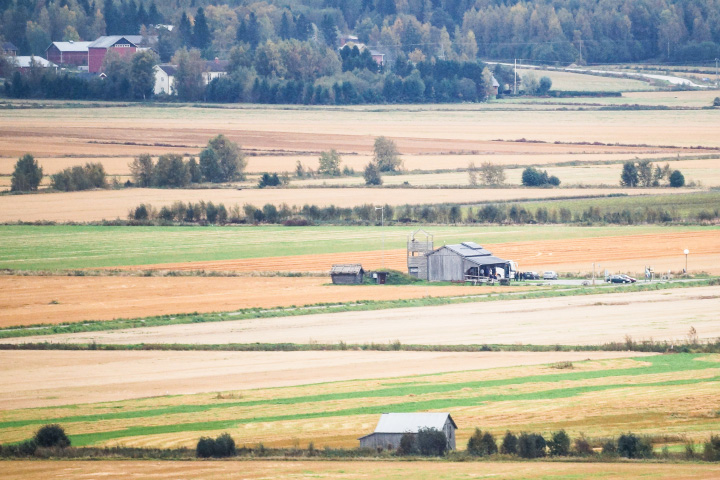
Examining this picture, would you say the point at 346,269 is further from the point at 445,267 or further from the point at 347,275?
the point at 445,267

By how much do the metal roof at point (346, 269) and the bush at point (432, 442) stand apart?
29886 mm

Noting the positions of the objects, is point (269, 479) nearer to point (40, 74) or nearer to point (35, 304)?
point (35, 304)

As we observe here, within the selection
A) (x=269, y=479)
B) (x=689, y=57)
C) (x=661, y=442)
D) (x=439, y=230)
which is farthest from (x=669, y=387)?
(x=689, y=57)

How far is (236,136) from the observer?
118 metres

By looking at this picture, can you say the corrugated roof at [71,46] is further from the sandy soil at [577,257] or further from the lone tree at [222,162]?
the sandy soil at [577,257]

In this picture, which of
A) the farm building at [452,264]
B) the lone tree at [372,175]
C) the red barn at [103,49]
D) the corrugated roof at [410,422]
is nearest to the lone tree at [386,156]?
the lone tree at [372,175]

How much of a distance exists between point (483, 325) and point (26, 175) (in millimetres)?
54981

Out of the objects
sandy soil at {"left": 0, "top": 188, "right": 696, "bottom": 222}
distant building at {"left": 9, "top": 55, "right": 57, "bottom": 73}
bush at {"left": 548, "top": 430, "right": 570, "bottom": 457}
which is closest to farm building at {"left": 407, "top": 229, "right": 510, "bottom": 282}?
sandy soil at {"left": 0, "top": 188, "right": 696, "bottom": 222}

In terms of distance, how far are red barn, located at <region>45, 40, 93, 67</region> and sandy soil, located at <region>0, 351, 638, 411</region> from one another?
151 m

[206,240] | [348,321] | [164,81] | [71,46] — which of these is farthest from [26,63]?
[348,321]

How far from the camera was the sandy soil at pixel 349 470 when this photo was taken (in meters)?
25.2

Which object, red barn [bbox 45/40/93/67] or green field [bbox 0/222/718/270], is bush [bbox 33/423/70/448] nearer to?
green field [bbox 0/222/718/270]

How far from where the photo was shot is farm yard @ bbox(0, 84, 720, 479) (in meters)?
30.0

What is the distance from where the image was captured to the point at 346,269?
57625 mm
